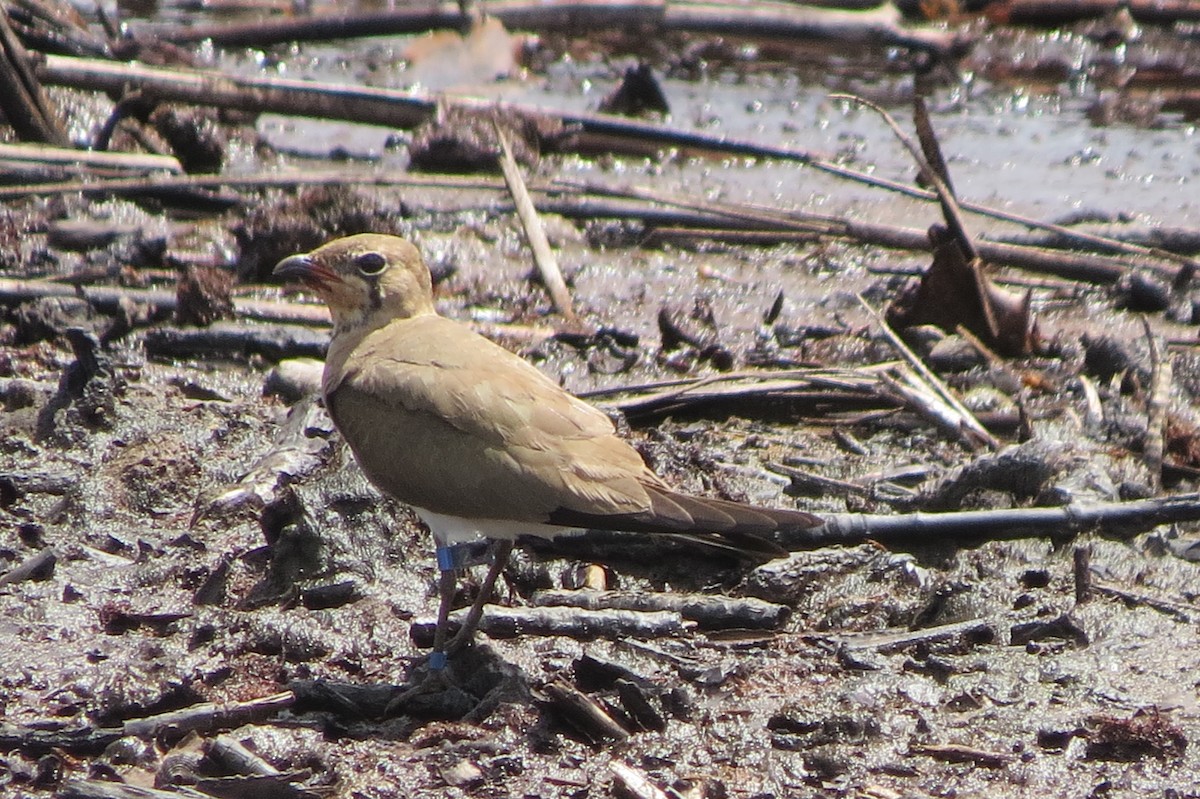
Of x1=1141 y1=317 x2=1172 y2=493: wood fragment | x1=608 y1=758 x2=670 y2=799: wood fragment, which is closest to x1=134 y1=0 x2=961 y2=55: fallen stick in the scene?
x1=1141 y1=317 x2=1172 y2=493: wood fragment

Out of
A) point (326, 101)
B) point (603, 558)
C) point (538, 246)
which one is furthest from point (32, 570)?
point (326, 101)

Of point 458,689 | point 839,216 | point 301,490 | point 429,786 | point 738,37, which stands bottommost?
point 429,786

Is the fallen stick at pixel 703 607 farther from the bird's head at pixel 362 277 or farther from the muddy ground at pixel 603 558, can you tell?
the bird's head at pixel 362 277

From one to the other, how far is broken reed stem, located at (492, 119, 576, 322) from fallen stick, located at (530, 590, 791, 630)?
250 cm

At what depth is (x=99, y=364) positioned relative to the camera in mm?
6305

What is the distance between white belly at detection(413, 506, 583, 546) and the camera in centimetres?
498

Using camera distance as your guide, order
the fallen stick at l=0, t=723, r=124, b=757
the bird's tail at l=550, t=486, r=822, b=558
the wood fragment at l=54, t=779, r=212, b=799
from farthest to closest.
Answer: the bird's tail at l=550, t=486, r=822, b=558, the fallen stick at l=0, t=723, r=124, b=757, the wood fragment at l=54, t=779, r=212, b=799

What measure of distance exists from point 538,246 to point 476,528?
2.85m

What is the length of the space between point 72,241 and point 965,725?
504 centimetres

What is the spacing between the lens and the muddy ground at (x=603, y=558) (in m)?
4.50

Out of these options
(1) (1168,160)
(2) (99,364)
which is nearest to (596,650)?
(2) (99,364)

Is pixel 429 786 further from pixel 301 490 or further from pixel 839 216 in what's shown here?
pixel 839 216

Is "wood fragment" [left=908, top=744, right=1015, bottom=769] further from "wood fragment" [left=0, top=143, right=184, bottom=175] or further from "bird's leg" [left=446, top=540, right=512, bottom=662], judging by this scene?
"wood fragment" [left=0, top=143, right=184, bottom=175]

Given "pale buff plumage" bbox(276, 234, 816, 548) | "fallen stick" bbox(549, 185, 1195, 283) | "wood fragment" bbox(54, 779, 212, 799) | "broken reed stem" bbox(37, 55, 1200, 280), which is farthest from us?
"broken reed stem" bbox(37, 55, 1200, 280)
